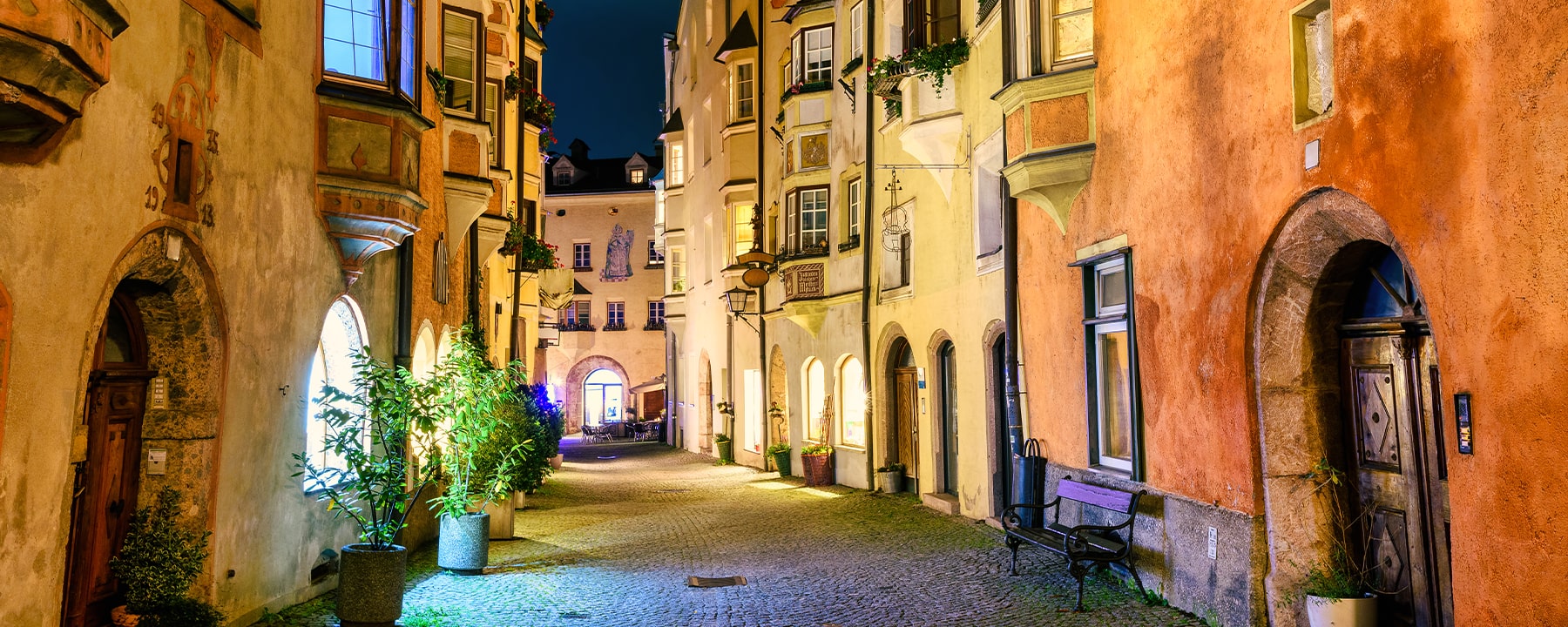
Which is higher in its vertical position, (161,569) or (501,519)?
(161,569)

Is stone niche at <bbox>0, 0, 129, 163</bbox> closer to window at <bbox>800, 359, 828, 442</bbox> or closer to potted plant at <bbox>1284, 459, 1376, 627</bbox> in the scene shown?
potted plant at <bbox>1284, 459, 1376, 627</bbox>

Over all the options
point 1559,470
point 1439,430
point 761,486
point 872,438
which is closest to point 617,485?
point 761,486

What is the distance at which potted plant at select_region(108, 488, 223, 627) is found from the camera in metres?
7.28

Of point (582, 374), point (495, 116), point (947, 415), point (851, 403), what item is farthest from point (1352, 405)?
point (582, 374)

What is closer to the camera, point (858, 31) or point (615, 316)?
point (858, 31)

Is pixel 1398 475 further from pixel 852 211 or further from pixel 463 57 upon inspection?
pixel 852 211

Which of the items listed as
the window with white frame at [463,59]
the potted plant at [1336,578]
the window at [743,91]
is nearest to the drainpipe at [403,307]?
the window with white frame at [463,59]

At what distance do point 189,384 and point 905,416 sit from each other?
42.7 feet

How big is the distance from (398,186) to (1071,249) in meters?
6.70

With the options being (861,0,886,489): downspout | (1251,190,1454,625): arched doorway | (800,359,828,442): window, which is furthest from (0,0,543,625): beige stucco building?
(800,359,828,442): window

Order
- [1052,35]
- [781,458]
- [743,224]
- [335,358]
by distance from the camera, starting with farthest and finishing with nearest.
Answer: [743,224]
[781,458]
[335,358]
[1052,35]

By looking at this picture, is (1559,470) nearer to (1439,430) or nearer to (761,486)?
(1439,430)

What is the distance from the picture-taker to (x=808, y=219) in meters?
22.6

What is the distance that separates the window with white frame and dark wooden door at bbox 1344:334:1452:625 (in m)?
11.1
